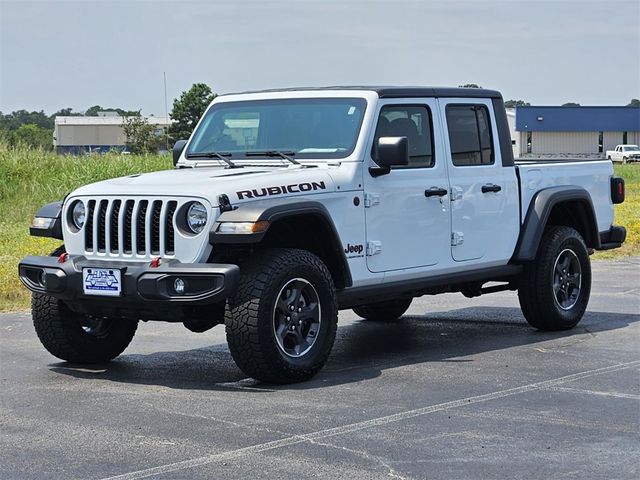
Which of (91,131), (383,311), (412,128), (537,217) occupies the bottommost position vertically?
(383,311)

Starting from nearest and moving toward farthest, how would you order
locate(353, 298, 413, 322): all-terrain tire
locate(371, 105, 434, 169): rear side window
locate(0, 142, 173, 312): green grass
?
locate(371, 105, 434, 169): rear side window → locate(353, 298, 413, 322): all-terrain tire → locate(0, 142, 173, 312): green grass

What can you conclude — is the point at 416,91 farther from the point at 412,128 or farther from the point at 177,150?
the point at 177,150

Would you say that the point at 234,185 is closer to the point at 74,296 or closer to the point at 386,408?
the point at 74,296

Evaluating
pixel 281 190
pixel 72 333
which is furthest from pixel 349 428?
pixel 72 333

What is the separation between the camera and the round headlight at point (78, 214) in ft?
27.6

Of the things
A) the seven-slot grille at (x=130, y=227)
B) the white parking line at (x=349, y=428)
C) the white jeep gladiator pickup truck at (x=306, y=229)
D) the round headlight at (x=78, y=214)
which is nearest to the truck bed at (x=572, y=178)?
the white jeep gladiator pickup truck at (x=306, y=229)

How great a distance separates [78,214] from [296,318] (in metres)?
1.71

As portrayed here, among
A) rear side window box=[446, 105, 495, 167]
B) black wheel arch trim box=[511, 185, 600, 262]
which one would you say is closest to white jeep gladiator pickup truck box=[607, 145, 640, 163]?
black wheel arch trim box=[511, 185, 600, 262]

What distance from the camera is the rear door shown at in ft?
31.2

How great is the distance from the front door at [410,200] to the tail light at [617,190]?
8.29 ft

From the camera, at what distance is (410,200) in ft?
29.5

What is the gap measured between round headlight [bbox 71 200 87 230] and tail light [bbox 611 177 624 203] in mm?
5165

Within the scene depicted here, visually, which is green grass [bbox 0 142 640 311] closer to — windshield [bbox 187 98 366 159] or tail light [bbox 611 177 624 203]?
tail light [bbox 611 177 624 203]

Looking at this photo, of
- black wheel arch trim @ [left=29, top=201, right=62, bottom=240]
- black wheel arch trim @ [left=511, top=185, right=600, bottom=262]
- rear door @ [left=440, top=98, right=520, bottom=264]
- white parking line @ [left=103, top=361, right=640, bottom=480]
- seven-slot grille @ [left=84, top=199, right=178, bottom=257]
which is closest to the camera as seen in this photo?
white parking line @ [left=103, top=361, right=640, bottom=480]
